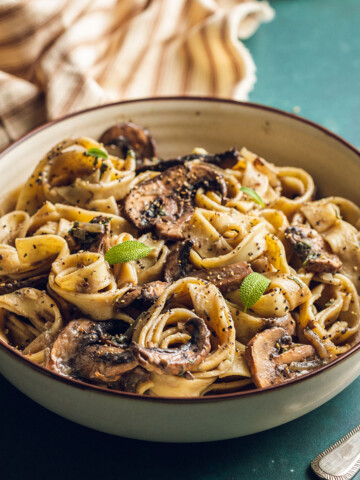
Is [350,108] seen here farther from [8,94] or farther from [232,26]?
[8,94]

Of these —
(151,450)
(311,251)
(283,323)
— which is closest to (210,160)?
(311,251)

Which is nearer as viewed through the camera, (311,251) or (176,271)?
(176,271)

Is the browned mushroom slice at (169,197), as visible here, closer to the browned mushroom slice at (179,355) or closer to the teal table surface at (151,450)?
the browned mushroom slice at (179,355)

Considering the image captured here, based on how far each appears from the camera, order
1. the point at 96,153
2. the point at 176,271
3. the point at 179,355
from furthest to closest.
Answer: the point at 96,153 → the point at 176,271 → the point at 179,355

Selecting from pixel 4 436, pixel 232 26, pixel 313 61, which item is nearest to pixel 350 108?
pixel 313 61

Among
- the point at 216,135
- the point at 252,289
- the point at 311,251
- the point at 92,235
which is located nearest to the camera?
the point at 252,289

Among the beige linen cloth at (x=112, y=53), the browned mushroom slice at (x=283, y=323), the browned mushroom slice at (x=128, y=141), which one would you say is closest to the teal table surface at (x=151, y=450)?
the browned mushroom slice at (x=283, y=323)

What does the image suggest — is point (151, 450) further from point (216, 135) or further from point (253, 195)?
point (216, 135)
